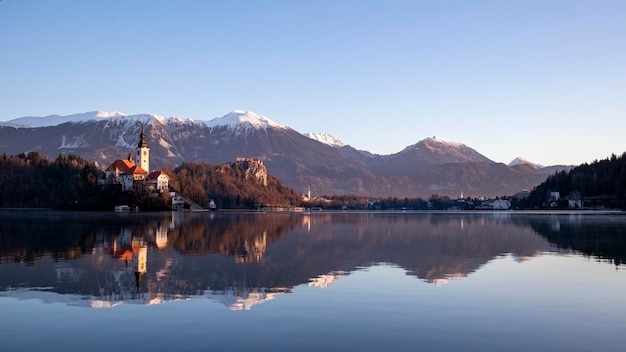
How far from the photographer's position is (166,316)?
15891mm

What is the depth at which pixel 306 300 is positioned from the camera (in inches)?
732

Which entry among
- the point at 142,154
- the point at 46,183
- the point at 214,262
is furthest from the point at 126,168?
the point at 214,262

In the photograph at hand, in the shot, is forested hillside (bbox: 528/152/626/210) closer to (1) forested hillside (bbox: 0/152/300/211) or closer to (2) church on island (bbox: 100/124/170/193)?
(1) forested hillside (bbox: 0/152/300/211)

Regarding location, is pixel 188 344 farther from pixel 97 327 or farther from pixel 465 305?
pixel 465 305

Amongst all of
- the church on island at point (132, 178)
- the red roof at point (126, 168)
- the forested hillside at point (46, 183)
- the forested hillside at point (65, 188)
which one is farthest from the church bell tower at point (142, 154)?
the forested hillside at point (46, 183)

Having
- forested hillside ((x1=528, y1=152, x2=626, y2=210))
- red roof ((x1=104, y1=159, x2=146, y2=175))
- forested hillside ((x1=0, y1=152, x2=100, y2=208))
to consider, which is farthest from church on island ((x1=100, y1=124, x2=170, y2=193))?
forested hillside ((x1=528, y1=152, x2=626, y2=210))

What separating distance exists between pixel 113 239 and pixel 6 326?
28106mm

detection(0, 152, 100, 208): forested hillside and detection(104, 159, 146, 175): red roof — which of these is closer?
detection(0, 152, 100, 208): forested hillside

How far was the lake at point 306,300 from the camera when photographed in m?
13.6

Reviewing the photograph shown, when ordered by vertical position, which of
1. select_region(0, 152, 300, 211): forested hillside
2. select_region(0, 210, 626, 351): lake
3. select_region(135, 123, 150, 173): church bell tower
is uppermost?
select_region(135, 123, 150, 173): church bell tower

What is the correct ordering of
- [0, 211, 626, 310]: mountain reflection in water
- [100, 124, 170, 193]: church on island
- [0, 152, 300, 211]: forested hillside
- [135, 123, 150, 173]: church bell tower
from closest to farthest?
1. [0, 211, 626, 310]: mountain reflection in water
2. [0, 152, 300, 211]: forested hillside
3. [100, 124, 170, 193]: church on island
4. [135, 123, 150, 173]: church bell tower

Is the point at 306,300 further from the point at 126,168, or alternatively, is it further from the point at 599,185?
the point at 599,185

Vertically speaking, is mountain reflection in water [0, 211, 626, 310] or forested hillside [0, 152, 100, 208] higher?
forested hillside [0, 152, 100, 208]

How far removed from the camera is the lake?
13617mm
